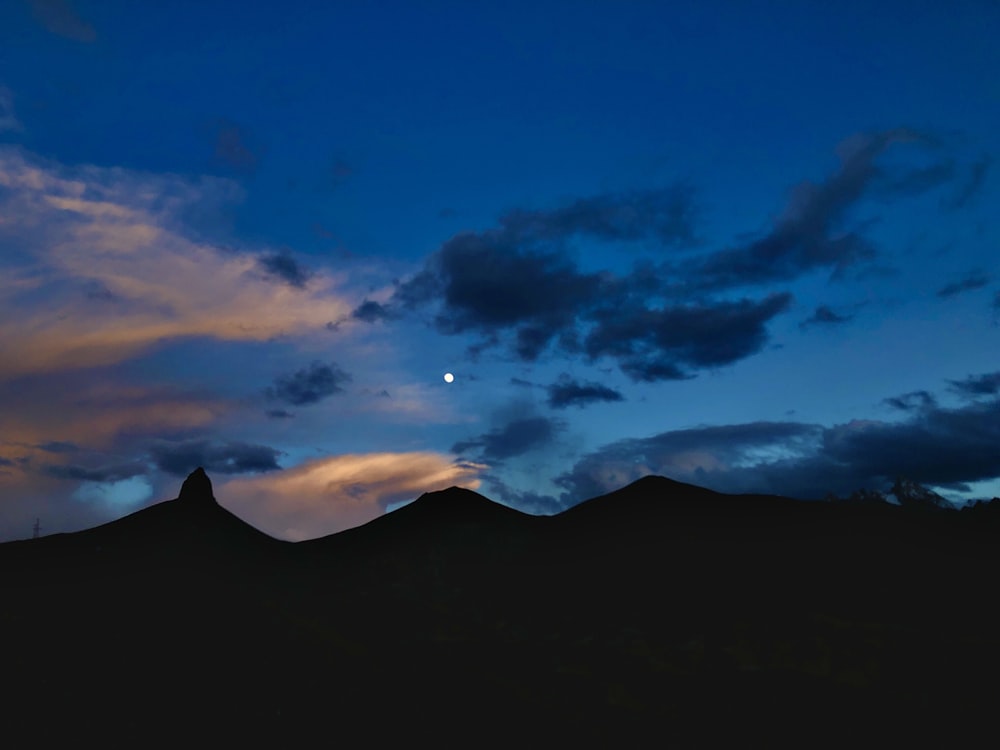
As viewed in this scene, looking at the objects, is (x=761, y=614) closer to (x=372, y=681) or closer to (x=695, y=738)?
(x=695, y=738)

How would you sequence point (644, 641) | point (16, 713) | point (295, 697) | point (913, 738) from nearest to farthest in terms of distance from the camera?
point (913, 738)
point (16, 713)
point (295, 697)
point (644, 641)

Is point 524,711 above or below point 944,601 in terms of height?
below

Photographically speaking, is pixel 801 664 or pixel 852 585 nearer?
pixel 801 664

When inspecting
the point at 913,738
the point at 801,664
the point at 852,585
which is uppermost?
the point at 852,585

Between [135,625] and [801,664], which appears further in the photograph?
[135,625]

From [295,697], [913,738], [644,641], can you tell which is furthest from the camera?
[644,641]

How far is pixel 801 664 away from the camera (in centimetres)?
16675

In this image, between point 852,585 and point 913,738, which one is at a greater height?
point 852,585

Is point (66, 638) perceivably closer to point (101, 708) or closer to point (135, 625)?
point (135, 625)

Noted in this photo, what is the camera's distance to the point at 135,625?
190 metres

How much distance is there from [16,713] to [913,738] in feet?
540

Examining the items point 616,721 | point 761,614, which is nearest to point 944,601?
point 761,614

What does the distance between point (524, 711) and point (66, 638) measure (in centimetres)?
10119

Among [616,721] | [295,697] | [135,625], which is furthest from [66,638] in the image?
[616,721]
